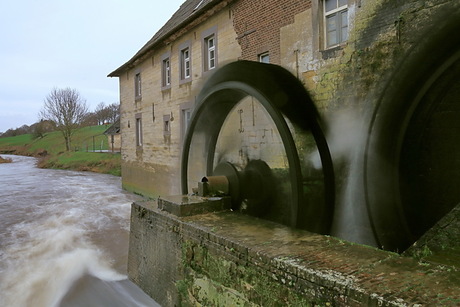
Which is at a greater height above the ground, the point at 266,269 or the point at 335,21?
the point at 335,21

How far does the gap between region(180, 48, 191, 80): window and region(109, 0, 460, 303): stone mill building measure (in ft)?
11.7

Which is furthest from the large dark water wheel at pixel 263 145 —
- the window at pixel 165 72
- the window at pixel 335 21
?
the window at pixel 165 72

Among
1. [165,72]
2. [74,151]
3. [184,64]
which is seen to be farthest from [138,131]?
[74,151]

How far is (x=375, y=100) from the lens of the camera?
4.75m

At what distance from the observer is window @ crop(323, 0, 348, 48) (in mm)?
5609

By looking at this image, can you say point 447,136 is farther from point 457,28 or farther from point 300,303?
point 300,303

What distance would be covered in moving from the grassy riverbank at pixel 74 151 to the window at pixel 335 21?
1933cm

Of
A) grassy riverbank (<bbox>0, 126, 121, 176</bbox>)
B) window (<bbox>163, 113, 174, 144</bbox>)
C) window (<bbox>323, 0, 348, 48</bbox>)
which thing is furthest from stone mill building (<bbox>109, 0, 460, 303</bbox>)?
grassy riverbank (<bbox>0, 126, 121, 176</bbox>)

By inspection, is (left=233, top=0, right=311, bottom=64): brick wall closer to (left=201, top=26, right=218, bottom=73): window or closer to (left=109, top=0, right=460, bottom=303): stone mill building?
(left=109, top=0, right=460, bottom=303): stone mill building

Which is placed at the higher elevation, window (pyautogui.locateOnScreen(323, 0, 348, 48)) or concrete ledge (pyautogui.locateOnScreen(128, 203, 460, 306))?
window (pyautogui.locateOnScreen(323, 0, 348, 48))

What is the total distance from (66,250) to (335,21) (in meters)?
7.31

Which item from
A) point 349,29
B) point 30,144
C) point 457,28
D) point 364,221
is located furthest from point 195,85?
point 30,144

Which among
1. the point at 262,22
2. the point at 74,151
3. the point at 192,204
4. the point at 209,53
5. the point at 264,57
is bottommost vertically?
the point at 192,204

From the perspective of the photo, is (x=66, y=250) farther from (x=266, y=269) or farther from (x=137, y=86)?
(x=137, y=86)
